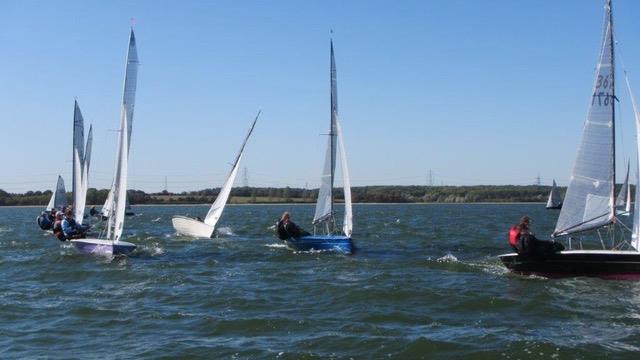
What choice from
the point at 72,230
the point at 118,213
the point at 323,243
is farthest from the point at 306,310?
the point at 72,230

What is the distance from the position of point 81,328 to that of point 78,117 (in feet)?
82.1

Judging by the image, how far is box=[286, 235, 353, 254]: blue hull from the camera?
25.2 meters

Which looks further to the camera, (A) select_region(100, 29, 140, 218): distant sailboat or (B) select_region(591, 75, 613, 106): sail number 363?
(A) select_region(100, 29, 140, 218): distant sailboat

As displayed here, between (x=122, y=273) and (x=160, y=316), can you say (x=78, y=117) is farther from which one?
(x=160, y=316)

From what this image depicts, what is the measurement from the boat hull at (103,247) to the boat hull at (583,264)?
476 inches

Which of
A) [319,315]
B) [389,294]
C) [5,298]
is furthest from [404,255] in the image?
[5,298]

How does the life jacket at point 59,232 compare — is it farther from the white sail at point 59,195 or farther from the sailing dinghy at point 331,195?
the white sail at point 59,195

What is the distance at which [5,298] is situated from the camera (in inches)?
640

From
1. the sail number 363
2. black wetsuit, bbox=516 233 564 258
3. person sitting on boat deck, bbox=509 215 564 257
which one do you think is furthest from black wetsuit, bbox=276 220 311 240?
the sail number 363

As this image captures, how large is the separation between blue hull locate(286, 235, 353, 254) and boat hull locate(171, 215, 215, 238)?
8.82 metres

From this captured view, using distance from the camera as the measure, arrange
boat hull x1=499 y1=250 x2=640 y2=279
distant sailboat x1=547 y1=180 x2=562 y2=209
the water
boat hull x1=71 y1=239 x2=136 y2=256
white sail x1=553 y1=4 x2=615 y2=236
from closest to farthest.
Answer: the water
boat hull x1=499 y1=250 x2=640 y2=279
white sail x1=553 y1=4 x2=615 y2=236
boat hull x1=71 y1=239 x2=136 y2=256
distant sailboat x1=547 y1=180 x2=562 y2=209

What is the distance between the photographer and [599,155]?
1888 centimetres

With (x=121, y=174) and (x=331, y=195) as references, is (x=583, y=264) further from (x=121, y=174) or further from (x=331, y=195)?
(x=121, y=174)

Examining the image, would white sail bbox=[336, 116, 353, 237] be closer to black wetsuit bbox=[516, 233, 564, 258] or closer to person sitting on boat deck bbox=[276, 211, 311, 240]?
person sitting on boat deck bbox=[276, 211, 311, 240]
